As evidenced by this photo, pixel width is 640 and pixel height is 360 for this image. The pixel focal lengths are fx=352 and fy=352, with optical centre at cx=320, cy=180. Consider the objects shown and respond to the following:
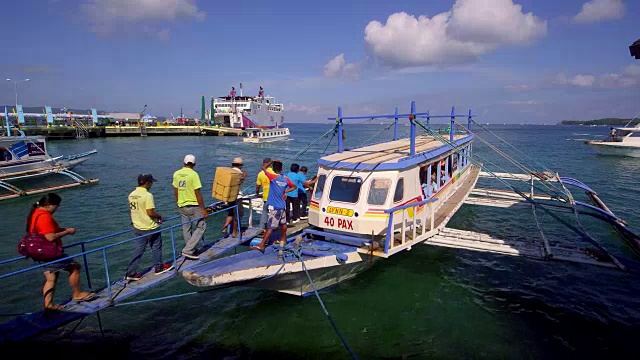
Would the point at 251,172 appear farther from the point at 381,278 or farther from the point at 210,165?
the point at 381,278

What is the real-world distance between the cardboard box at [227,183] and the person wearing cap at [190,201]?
909 millimetres

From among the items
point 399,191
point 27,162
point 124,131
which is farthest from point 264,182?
point 124,131

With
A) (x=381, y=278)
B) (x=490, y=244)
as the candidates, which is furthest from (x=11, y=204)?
(x=490, y=244)

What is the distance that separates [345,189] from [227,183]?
10.3 feet

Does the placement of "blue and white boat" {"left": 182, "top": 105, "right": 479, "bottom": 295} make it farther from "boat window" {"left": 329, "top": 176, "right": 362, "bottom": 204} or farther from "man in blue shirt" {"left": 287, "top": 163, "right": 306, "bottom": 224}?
"man in blue shirt" {"left": 287, "top": 163, "right": 306, "bottom": 224}

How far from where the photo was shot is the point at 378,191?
30.6 ft

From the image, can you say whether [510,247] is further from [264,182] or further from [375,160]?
[264,182]

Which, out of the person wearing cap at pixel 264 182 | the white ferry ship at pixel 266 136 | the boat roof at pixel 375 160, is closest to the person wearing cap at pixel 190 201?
the person wearing cap at pixel 264 182

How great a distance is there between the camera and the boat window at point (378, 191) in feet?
30.3

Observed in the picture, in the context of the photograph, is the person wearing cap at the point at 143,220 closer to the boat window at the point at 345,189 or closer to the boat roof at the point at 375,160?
the boat window at the point at 345,189

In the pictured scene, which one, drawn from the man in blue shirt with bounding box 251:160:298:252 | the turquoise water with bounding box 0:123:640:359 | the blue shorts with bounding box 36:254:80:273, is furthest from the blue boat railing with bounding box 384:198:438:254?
the blue shorts with bounding box 36:254:80:273

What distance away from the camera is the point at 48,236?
6.18m

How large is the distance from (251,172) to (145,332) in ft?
84.2

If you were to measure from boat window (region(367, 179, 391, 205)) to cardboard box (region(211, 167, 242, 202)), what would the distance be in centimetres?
354
